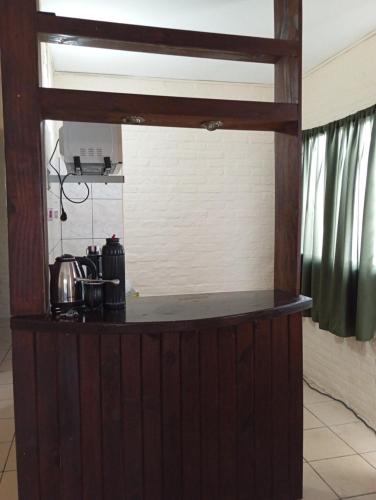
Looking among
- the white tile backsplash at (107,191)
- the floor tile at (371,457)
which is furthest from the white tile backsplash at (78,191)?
the floor tile at (371,457)

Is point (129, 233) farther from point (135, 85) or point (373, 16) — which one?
point (373, 16)

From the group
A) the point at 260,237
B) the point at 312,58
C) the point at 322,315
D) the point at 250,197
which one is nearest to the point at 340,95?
the point at 312,58

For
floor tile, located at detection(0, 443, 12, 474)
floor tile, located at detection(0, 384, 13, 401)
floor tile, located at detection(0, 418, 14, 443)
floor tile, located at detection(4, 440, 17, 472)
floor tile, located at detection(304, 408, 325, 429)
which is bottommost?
floor tile, located at detection(304, 408, 325, 429)

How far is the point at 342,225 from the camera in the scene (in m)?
2.80

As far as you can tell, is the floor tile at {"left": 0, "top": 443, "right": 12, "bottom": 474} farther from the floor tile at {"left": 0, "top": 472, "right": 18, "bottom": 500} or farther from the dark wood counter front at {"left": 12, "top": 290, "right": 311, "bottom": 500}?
the dark wood counter front at {"left": 12, "top": 290, "right": 311, "bottom": 500}

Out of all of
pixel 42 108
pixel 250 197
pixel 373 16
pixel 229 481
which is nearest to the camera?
pixel 42 108

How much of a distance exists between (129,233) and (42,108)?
1917 millimetres

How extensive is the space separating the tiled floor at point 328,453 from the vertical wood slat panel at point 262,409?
36 cm

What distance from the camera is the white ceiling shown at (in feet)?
7.36

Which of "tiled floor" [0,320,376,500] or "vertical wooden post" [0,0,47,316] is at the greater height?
"vertical wooden post" [0,0,47,316]

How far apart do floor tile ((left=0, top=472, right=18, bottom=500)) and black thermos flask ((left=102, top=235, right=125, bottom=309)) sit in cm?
113

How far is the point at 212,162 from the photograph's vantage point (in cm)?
356

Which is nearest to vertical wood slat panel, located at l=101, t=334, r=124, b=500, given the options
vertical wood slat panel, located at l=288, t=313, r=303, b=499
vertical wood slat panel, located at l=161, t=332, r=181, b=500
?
vertical wood slat panel, located at l=161, t=332, r=181, b=500

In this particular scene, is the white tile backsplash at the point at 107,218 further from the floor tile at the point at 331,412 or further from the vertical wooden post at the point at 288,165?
the floor tile at the point at 331,412
